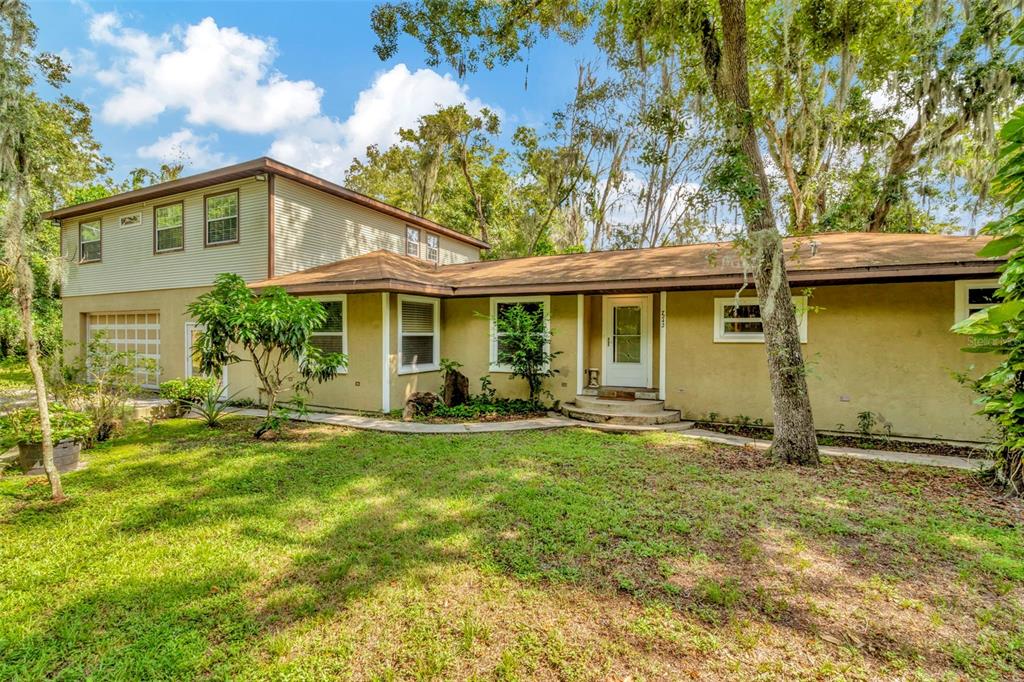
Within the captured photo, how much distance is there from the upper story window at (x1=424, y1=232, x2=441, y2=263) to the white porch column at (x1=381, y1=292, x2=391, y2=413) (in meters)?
6.45

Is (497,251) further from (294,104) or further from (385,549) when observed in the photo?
(385,549)

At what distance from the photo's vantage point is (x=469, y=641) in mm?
2496

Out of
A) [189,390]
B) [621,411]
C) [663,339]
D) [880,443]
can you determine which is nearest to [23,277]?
[189,390]

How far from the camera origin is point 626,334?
9156 mm

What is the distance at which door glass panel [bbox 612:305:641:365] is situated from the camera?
909 centimetres

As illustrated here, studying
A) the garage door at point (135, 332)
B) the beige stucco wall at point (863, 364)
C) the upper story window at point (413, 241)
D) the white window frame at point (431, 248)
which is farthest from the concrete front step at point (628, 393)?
the garage door at point (135, 332)

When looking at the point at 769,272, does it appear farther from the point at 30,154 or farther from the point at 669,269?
the point at 30,154

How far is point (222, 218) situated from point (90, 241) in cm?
542

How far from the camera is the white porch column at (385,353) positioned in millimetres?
8477

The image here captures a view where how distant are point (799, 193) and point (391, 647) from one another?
46.8 feet

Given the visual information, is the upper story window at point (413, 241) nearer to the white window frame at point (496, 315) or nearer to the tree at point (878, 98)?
the white window frame at point (496, 315)

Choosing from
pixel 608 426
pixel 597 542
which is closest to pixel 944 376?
pixel 608 426

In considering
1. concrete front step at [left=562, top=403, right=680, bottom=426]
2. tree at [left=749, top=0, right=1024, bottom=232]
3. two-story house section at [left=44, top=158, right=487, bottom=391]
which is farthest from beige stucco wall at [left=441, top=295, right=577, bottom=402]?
tree at [left=749, top=0, right=1024, bottom=232]

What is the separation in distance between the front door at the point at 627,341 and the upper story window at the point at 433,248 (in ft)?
24.6
